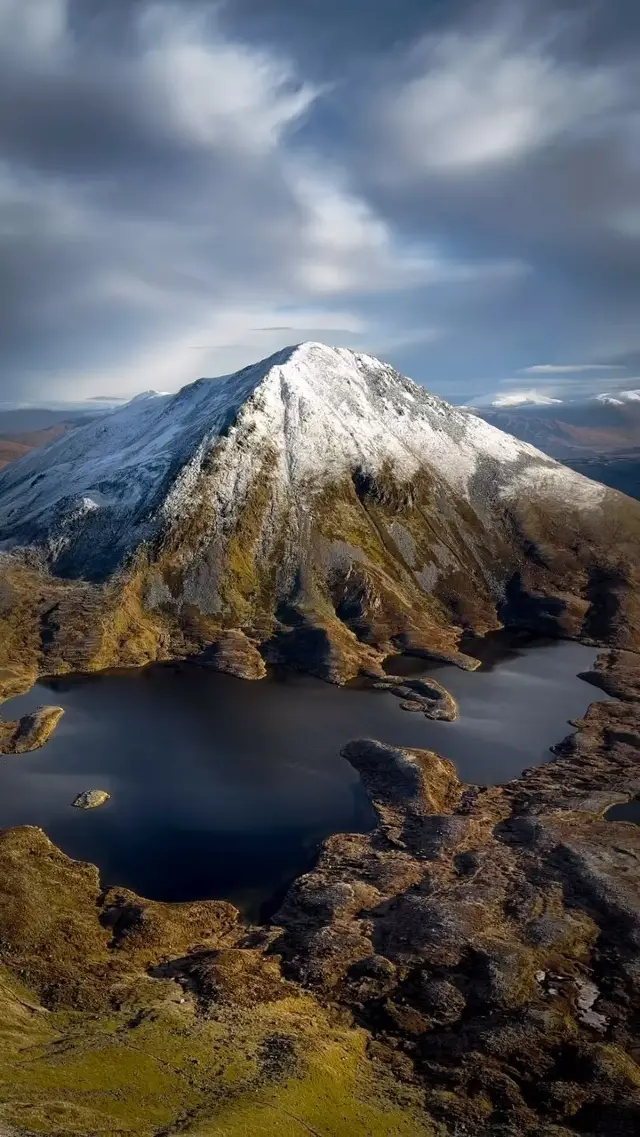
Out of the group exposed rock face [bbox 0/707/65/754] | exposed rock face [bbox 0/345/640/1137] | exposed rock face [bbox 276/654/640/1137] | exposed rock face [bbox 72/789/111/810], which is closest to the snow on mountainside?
exposed rock face [bbox 0/345/640/1137]

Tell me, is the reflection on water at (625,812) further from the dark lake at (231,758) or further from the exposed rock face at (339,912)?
the dark lake at (231,758)

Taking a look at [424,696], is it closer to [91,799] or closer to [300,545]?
[91,799]

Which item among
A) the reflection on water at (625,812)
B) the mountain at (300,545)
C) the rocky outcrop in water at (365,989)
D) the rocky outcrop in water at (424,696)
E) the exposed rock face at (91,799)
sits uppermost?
the mountain at (300,545)

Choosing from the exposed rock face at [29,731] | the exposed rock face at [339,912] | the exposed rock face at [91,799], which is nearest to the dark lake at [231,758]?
the exposed rock face at [91,799]

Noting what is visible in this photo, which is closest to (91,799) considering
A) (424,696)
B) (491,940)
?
(491,940)

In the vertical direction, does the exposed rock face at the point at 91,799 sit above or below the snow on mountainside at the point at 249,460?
below

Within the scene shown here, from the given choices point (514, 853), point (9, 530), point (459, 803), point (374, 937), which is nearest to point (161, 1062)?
point (374, 937)
